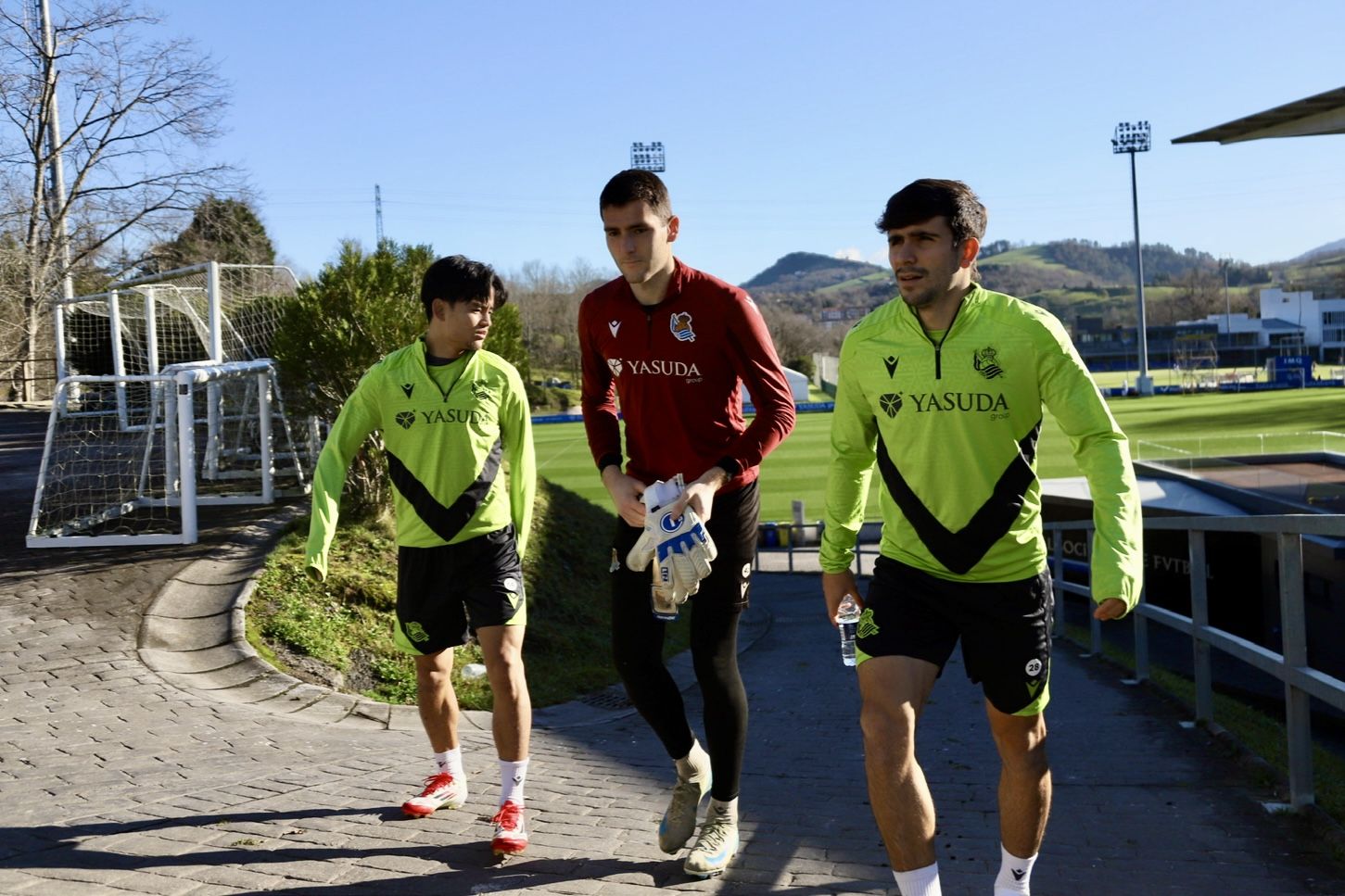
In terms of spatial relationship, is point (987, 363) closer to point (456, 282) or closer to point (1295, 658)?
point (456, 282)

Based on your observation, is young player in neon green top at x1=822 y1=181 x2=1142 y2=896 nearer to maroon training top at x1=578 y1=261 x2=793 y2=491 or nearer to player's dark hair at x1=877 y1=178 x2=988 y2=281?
player's dark hair at x1=877 y1=178 x2=988 y2=281

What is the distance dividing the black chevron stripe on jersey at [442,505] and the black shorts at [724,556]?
0.59m

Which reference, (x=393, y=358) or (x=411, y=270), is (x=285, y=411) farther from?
(x=393, y=358)

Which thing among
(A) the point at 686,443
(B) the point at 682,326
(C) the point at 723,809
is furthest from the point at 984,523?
(C) the point at 723,809

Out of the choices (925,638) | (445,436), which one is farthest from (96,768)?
(925,638)

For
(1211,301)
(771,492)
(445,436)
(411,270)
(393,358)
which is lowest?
(771,492)

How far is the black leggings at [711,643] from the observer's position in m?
3.76

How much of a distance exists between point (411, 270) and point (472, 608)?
666 centimetres

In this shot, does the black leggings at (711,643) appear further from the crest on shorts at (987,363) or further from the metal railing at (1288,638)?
the crest on shorts at (987,363)

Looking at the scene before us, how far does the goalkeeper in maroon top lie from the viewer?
3691 millimetres

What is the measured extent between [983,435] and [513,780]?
1956 millimetres

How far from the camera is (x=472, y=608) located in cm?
408

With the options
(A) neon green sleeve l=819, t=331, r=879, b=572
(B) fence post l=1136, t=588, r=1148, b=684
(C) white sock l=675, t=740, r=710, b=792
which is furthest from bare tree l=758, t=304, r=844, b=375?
(A) neon green sleeve l=819, t=331, r=879, b=572

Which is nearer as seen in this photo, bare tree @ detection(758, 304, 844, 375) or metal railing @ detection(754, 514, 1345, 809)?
metal railing @ detection(754, 514, 1345, 809)
